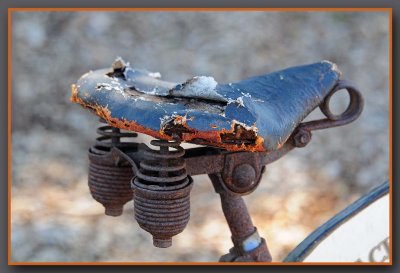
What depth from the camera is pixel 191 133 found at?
0.75m

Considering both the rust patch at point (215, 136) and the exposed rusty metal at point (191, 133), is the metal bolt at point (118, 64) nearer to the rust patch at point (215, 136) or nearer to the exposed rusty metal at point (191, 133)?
the exposed rusty metal at point (191, 133)

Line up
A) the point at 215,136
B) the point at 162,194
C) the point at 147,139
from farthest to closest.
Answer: the point at 147,139 → the point at 162,194 → the point at 215,136

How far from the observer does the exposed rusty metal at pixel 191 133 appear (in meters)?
0.76

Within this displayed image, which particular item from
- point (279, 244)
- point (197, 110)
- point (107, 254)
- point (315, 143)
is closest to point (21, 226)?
point (107, 254)

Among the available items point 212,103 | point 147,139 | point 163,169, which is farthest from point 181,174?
point 147,139

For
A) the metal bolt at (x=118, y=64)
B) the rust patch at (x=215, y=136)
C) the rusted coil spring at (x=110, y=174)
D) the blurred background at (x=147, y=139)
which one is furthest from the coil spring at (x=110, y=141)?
the blurred background at (x=147, y=139)

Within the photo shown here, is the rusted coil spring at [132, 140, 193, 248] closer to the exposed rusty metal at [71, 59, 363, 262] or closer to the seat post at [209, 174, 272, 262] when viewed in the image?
the exposed rusty metal at [71, 59, 363, 262]

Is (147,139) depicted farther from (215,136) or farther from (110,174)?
(215,136)

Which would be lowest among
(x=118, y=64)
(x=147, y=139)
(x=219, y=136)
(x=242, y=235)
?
(x=242, y=235)

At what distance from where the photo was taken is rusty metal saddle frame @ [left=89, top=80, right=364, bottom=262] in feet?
2.87

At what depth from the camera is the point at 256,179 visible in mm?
1037

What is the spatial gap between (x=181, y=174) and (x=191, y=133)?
162mm

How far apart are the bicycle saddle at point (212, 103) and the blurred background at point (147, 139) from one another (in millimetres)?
1361

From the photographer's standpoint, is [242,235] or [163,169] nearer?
[163,169]
